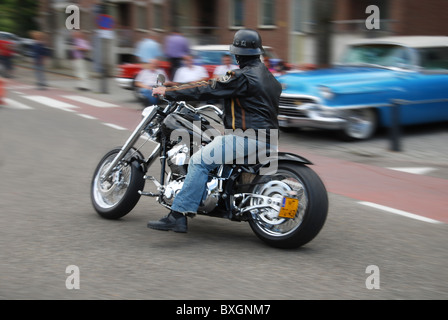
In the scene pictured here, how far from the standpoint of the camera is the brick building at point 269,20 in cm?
2228

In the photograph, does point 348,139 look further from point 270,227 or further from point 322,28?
point 270,227

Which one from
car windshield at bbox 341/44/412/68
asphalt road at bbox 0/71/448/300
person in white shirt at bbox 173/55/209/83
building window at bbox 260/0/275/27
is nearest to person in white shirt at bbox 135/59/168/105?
person in white shirt at bbox 173/55/209/83

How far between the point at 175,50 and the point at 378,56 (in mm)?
5418

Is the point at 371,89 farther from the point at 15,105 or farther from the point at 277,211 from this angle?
the point at 15,105

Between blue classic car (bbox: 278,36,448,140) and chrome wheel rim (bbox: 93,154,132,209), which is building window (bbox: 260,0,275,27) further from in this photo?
chrome wheel rim (bbox: 93,154,132,209)

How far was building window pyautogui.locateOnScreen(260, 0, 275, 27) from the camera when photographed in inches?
1073

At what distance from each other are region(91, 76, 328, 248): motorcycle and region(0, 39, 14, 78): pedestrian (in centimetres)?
1807

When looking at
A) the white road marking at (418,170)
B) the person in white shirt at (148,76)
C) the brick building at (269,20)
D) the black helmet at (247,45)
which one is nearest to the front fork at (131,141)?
the black helmet at (247,45)

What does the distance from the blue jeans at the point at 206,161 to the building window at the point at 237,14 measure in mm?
24063

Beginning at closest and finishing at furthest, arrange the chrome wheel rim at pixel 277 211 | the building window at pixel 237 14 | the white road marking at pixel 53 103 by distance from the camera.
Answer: the chrome wheel rim at pixel 277 211, the white road marking at pixel 53 103, the building window at pixel 237 14

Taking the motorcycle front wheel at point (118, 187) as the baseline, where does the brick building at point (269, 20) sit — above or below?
above

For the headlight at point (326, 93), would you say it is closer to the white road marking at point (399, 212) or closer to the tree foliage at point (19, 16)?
the white road marking at point (399, 212)
